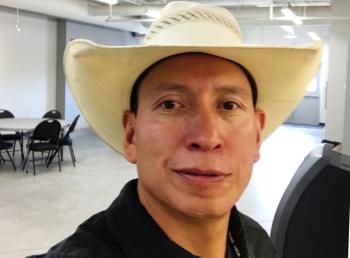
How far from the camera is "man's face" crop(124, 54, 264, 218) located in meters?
0.85

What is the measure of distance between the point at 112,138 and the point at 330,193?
156cm

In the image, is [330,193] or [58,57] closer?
[330,193]

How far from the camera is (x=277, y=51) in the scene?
956mm

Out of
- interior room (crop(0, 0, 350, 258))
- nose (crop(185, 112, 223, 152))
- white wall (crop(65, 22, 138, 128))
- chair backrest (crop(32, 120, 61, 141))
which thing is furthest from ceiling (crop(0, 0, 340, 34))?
nose (crop(185, 112, 223, 152))

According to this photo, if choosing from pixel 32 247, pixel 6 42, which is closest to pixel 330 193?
pixel 32 247

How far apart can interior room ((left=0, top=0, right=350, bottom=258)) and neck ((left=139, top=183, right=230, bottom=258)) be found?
57.3 inches

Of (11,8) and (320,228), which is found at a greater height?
(11,8)

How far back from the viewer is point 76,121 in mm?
7379

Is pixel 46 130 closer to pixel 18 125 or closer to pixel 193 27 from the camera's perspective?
pixel 18 125

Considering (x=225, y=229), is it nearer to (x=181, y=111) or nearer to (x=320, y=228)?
(x=181, y=111)

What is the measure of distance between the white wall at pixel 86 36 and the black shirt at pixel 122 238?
935 centimetres

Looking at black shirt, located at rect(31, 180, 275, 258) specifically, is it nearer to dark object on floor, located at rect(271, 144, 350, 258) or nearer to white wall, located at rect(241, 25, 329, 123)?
dark object on floor, located at rect(271, 144, 350, 258)

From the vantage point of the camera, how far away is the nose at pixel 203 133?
2.74 feet

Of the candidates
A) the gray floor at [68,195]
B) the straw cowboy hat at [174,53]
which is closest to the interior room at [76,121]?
the gray floor at [68,195]
